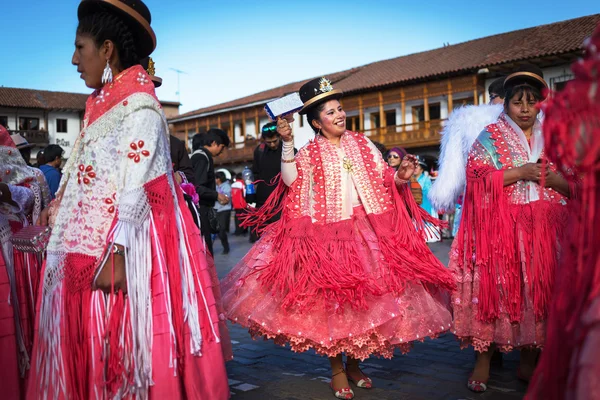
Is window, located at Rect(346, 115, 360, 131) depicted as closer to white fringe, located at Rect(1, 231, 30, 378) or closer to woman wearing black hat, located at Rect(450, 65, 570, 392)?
woman wearing black hat, located at Rect(450, 65, 570, 392)

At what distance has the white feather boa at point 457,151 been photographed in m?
5.16

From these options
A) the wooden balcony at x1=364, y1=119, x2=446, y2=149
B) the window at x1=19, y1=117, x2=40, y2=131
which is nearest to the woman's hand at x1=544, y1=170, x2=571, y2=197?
the wooden balcony at x1=364, y1=119, x2=446, y2=149

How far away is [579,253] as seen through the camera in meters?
1.64

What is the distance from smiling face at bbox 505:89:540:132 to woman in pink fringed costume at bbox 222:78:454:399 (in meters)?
0.76

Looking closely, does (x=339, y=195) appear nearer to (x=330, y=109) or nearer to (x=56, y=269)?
(x=330, y=109)

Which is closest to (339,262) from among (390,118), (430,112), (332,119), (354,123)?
(332,119)

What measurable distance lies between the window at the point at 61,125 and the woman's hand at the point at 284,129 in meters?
55.7

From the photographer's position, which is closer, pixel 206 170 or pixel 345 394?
pixel 345 394

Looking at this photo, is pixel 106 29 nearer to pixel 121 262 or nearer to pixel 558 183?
pixel 121 262

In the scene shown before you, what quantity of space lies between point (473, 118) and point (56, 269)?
3.74 meters

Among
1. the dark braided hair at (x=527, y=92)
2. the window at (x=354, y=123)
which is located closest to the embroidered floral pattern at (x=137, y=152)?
the dark braided hair at (x=527, y=92)

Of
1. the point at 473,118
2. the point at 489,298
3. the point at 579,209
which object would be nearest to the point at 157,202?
the point at 579,209

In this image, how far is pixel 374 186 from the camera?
171 inches

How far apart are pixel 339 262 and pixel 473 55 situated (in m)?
32.7
